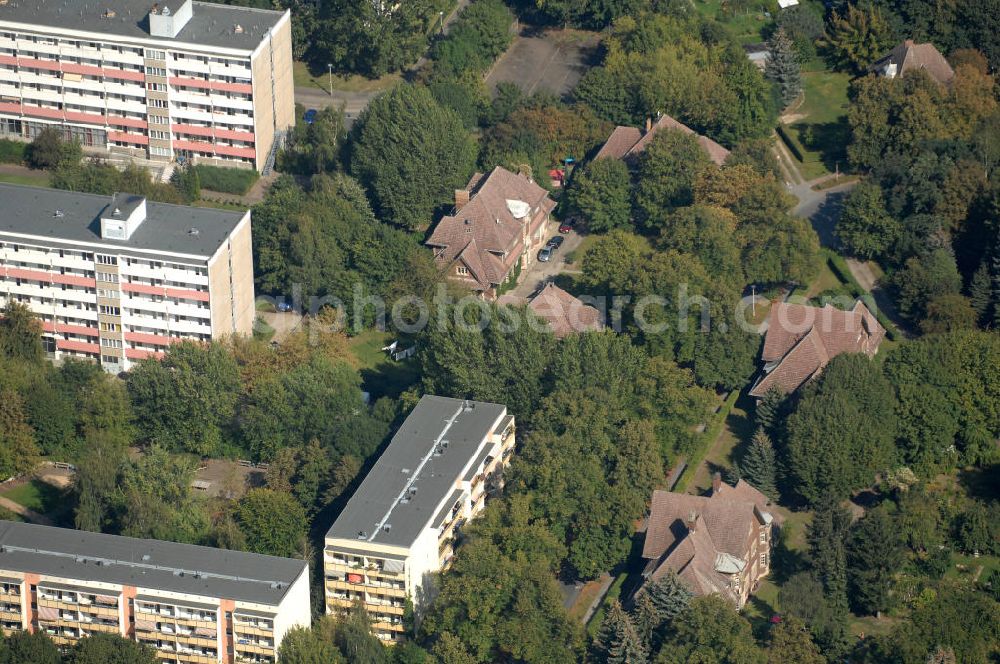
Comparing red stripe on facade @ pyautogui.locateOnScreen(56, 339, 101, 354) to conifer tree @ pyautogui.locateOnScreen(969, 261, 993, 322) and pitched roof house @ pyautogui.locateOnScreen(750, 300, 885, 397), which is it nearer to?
pitched roof house @ pyautogui.locateOnScreen(750, 300, 885, 397)

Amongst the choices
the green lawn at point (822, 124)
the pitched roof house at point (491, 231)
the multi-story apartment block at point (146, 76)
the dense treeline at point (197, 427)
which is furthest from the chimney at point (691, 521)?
the multi-story apartment block at point (146, 76)

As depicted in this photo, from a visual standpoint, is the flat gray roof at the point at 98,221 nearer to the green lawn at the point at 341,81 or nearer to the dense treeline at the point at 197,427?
the dense treeline at the point at 197,427

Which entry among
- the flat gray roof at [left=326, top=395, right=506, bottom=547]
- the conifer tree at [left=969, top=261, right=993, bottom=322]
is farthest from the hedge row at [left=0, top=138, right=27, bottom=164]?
the conifer tree at [left=969, top=261, right=993, bottom=322]

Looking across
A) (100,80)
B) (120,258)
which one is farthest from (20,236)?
(100,80)

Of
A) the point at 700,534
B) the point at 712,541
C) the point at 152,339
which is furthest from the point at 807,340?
the point at 152,339

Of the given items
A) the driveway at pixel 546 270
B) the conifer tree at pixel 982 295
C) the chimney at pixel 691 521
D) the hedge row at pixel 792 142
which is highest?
the chimney at pixel 691 521

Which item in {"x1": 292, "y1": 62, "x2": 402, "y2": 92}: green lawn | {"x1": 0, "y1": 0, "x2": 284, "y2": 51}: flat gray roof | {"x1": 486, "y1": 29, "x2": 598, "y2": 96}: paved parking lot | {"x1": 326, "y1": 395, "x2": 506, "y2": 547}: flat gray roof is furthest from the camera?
{"x1": 486, "y1": 29, "x2": 598, "y2": 96}: paved parking lot

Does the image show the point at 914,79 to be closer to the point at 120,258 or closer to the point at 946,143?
the point at 946,143
